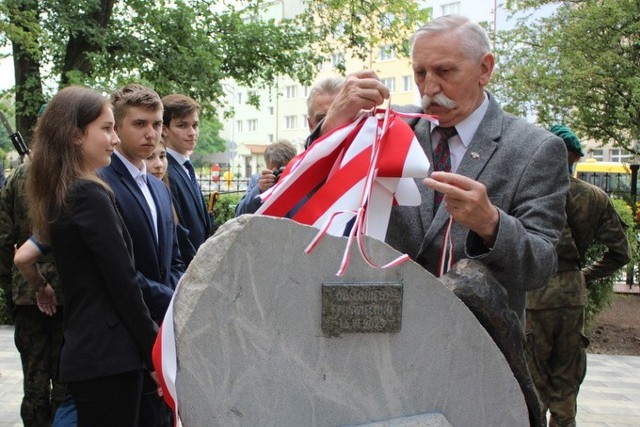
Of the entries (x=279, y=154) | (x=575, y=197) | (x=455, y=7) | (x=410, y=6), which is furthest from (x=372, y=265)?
(x=455, y=7)

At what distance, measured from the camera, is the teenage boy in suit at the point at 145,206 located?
3359mm

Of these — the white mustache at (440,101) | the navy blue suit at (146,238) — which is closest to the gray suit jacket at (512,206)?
the white mustache at (440,101)

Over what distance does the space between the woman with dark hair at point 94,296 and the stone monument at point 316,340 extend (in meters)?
1.11

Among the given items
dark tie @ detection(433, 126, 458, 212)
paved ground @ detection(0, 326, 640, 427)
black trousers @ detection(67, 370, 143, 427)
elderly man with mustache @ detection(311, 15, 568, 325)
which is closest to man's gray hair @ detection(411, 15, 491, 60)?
elderly man with mustache @ detection(311, 15, 568, 325)

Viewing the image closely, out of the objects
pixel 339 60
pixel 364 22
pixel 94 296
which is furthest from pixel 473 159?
pixel 339 60

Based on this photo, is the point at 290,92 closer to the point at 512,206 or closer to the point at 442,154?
the point at 442,154

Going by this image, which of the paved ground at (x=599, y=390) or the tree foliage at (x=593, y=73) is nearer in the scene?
the paved ground at (x=599, y=390)

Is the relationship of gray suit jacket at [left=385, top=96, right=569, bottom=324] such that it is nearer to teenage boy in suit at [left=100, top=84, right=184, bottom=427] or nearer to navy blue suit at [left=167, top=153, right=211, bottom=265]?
teenage boy in suit at [left=100, top=84, right=184, bottom=427]

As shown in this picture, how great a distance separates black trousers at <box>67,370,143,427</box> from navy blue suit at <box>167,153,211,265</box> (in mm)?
1538

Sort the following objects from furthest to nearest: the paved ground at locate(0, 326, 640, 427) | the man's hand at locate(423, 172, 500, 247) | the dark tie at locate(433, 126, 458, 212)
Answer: the paved ground at locate(0, 326, 640, 427)
the dark tie at locate(433, 126, 458, 212)
the man's hand at locate(423, 172, 500, 247)

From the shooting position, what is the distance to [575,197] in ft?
16.9

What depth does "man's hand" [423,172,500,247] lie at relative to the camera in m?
2.00

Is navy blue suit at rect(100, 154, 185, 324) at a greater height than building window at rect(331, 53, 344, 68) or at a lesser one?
lesser

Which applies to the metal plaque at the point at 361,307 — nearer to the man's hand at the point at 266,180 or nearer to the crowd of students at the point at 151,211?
the crowd of students at the point at 151,211
